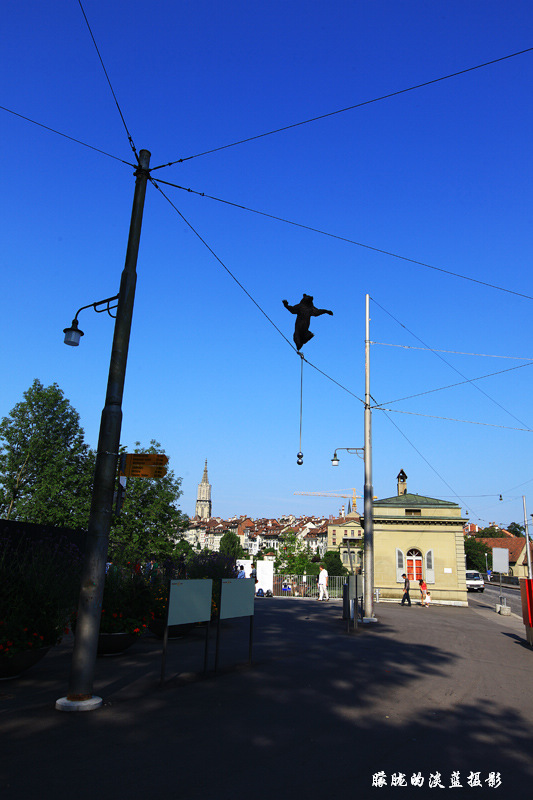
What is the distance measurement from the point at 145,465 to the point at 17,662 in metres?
3.11

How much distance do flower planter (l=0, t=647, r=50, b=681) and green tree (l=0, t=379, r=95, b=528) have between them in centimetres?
3743

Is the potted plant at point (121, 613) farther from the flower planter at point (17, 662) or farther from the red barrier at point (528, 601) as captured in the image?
the red barrier at point (528, 601)

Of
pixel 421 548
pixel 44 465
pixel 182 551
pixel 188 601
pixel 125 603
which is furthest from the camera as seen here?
pixel 44 465

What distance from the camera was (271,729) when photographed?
582 cm

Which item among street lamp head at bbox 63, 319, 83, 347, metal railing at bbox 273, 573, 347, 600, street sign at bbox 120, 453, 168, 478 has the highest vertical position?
street lamp head at bbox 63, 319, 83, 347

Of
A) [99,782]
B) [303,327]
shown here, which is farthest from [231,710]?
[303,327]

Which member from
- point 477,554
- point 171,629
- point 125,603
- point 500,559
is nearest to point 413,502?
point 500,559

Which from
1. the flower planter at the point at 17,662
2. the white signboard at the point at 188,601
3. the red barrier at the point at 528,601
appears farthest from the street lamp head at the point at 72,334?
the red barrier at the point at 528,601

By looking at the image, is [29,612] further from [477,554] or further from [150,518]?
[477,554]

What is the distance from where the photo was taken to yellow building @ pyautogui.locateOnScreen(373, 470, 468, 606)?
3428 cm

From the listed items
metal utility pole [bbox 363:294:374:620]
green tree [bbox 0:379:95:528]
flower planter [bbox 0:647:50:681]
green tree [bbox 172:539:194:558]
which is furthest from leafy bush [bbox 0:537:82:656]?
green tree [bbox 0:379:95:528]

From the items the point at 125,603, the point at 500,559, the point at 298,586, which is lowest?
the point at 298,586

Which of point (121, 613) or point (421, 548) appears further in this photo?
point (421, 548)

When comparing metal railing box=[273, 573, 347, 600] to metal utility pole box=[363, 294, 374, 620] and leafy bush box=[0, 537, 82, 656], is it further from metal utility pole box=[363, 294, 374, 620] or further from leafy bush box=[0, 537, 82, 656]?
leafy bush box=[0, 537, 82, 656]
